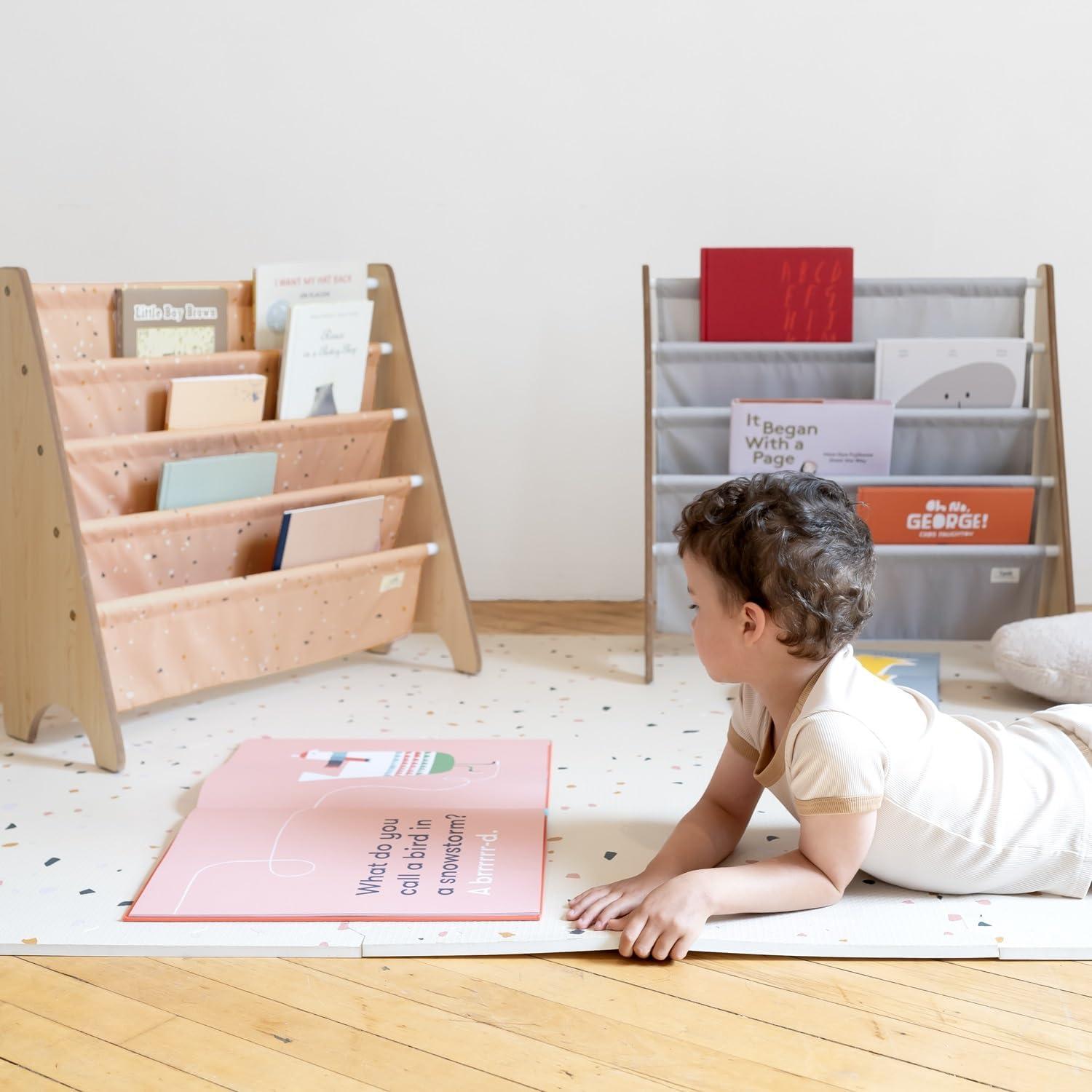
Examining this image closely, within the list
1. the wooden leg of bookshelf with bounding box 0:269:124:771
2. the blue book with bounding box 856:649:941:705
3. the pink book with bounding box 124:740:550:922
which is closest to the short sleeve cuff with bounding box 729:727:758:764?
the pink book with bounding box 124:740:550:922

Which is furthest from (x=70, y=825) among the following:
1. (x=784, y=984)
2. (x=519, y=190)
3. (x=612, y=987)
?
(x=519, y=190)

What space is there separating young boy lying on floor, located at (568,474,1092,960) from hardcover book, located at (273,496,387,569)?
0.95 metres

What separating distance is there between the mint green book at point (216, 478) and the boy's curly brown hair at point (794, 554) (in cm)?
98

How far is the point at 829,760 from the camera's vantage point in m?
1.16

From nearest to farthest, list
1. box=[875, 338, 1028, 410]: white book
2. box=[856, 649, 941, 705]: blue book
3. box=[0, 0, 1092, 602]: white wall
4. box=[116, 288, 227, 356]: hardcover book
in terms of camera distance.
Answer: box=[116, 288, 227, 356]: hardcover book
box=[856, 649, 941, 705]: blue book
box=[875, 338, 1028, 410]: white book
box=[0, 0, 1092, 602]: white wall

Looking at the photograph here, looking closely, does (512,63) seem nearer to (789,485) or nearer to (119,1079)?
(789,485)

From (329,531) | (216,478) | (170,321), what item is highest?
(170,321)

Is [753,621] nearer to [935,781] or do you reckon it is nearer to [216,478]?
[935,781]

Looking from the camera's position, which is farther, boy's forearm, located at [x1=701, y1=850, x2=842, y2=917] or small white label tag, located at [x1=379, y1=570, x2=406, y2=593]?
small white label tag, located at [x1=379, y1=570, x2=406, y2=593]

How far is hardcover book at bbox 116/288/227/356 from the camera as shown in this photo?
1.86 m

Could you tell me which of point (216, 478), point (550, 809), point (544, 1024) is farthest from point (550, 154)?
point (544, 1024)

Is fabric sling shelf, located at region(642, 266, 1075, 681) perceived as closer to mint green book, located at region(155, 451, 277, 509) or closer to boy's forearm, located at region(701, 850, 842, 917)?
mint green book, located at region(155, 451, 277, 509)

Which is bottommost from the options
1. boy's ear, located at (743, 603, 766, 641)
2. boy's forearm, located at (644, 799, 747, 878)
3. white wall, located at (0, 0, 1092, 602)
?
boy's forearm, located at (644, 799, 747, 878)

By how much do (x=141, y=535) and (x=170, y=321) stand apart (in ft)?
1.11
